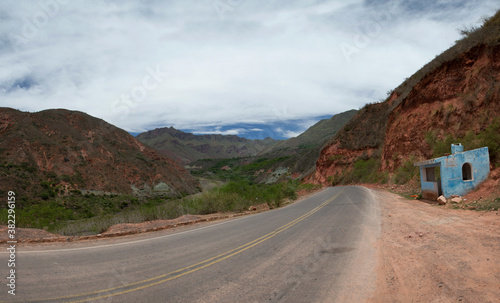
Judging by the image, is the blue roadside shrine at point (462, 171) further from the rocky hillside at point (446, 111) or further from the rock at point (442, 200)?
the rocky hillside at point (446, 111)

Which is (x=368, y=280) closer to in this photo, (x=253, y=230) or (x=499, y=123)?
(x=253, y=230)

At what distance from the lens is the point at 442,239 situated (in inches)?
298

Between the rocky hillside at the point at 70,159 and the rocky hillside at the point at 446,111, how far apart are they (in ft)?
154

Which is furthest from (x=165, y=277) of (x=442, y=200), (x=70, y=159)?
(x=70, y=159)

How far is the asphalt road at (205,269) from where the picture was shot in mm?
4848

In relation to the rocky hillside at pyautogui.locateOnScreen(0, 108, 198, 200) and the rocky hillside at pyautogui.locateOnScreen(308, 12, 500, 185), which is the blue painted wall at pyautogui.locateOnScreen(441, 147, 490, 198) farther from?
the rocky hillside at pyautogui.locateOnScreen(0, 108, 198, 200)

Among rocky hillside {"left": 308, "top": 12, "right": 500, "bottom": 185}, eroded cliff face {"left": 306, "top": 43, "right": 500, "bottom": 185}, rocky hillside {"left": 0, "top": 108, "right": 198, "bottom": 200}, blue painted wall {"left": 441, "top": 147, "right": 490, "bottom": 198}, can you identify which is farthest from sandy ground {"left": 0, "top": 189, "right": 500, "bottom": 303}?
rocky hillside {"left": 0, "top": 108, "right": 198, "bottom": 200}

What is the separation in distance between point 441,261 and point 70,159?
60.0 meters

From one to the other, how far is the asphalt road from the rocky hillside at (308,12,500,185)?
13922 mm

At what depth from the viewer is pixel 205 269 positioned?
6.23 metres

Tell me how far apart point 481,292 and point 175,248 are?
23.1 ft

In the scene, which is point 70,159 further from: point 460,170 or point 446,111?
point 446,111

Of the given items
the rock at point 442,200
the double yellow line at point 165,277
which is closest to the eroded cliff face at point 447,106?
the rock at point 442,200

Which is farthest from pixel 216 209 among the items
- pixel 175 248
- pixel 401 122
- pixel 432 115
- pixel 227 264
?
pixel 401 122
